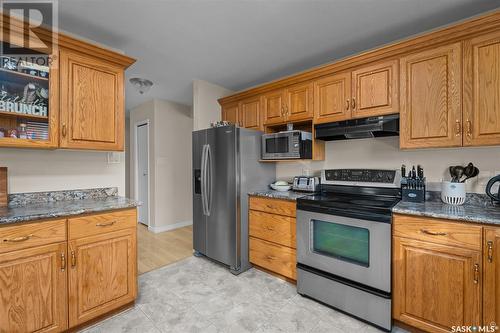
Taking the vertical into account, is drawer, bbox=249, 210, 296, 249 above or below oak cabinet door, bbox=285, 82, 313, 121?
below

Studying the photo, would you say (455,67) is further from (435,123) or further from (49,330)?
(49,330)

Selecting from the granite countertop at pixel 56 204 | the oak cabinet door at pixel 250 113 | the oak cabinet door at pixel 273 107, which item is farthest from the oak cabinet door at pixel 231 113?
the granite countertop at pixel 56 204

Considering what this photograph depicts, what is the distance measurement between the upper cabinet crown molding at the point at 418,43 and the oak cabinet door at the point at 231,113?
0.84 metres

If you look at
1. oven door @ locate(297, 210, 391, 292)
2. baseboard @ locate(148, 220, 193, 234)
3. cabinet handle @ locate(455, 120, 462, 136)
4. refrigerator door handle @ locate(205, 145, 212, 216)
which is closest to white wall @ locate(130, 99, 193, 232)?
baseboard @ locate(148, 220, 193, 234)

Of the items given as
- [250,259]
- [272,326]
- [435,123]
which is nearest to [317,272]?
[272,326]

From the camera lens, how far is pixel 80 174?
220 cm

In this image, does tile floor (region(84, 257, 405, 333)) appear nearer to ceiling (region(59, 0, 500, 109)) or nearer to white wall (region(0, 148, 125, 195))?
white wall (region(0, 148, 125, 195))

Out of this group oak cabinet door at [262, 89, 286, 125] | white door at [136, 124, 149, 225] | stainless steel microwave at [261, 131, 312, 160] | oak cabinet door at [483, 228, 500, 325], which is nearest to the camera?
oak cabinet door at [483, 228, 500, 325]

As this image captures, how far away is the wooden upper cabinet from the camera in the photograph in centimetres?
163

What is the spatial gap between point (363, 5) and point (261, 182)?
6.54 ft

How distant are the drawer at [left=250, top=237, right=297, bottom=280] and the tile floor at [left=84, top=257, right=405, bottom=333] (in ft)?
0.42

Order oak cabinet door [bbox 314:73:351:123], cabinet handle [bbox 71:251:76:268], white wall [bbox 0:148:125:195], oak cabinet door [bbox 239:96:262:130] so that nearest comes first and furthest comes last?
cabinet handle [bbox 71:251:76:268]
white wall [bbox 0:148:125:195]
oak cabinet door [bbox 314:73:351:123]
oak cabinet door [bbox 239:96:262:130]

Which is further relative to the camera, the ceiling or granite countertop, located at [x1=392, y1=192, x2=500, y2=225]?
the ceiling

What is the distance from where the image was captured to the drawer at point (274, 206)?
236cm
